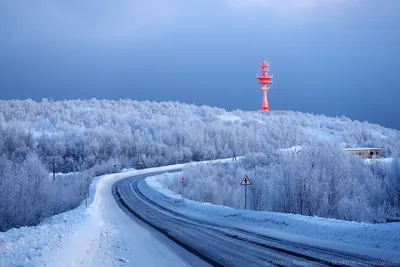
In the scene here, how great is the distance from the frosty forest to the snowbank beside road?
14.5 ft

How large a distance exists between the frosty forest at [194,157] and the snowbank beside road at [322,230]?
4.41 meters

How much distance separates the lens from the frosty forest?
19.1 m

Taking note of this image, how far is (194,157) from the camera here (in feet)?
235

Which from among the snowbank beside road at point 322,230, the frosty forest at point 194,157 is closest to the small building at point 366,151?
the frosty forest at point 194,157

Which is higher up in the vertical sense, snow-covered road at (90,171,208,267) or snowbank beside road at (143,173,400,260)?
snowbank beside road at (143,173,400,260)

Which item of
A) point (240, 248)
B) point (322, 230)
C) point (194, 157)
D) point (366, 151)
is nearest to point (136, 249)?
point (240, 248)

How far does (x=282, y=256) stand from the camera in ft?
28.1

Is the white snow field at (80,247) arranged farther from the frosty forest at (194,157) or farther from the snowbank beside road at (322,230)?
the frosty forest at (194,157)

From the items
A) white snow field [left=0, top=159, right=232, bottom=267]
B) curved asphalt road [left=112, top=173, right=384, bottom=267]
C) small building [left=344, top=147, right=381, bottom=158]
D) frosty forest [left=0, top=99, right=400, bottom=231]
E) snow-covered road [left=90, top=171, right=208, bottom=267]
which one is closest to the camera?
curved asphalt road [left=112, top=173, right=384, bottom=267]

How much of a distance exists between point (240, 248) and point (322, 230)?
8.44ft

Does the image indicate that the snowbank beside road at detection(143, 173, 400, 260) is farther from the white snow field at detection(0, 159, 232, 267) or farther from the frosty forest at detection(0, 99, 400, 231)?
the frosty forest at detection(0, 99, 400, 231)

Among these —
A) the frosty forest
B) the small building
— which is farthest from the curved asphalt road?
the small building

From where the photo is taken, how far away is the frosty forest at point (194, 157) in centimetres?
1908

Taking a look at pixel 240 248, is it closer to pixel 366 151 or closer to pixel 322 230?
pixel 322 230
